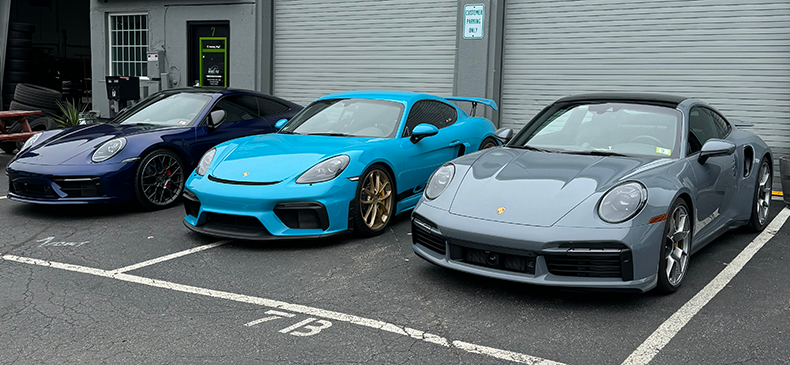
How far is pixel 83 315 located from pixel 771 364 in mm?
3651

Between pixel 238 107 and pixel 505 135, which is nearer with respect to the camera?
pixel 505 135

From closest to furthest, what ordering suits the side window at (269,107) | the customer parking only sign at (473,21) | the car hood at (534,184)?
the car hood at (534,184)
the side window at (269,107)
the customer parking only sign at (473,21)

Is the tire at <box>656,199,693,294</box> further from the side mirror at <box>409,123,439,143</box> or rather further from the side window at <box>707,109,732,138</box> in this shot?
the side mirror at <box>409,123,439,143</box>

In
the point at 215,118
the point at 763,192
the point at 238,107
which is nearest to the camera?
the point at 763,192

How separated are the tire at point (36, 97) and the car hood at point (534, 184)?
35.8 ft

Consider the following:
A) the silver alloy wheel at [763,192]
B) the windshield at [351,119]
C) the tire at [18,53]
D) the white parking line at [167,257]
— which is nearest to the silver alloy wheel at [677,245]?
the silver alloy wheel at [763,192]

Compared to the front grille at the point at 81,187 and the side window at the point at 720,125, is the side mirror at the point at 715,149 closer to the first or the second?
the side window at the point at 720,125

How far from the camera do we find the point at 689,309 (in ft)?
13.6

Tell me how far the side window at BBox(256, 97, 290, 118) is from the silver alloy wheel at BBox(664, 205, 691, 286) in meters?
5.41

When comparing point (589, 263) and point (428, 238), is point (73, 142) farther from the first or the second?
point (589, 263)

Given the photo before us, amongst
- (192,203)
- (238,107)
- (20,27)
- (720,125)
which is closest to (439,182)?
(192,203)

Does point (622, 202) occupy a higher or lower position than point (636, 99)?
lower

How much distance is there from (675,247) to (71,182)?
538cm

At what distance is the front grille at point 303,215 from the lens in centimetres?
540
